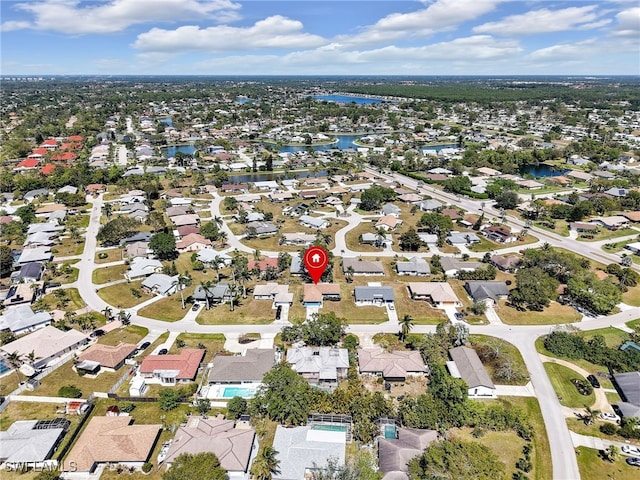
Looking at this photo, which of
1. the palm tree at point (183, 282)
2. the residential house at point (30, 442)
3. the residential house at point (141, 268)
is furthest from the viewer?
the residential house at point (141, 268)

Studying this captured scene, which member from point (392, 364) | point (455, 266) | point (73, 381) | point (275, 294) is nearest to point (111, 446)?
point (73, 381)

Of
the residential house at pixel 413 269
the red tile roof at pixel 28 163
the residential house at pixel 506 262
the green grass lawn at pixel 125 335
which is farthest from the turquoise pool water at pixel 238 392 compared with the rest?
the red tile roof at pixel 28 163

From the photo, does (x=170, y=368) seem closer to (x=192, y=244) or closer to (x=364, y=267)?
(x=364, y=267)

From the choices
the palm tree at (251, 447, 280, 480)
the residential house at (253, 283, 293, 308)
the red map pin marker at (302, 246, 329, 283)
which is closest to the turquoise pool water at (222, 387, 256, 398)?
the palm tree at (251, 447, 280, 480)

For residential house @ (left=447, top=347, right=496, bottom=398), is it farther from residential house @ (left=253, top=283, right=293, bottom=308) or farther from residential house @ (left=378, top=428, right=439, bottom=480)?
residential house @ (left=253, top=283, right=293, bottom=308)

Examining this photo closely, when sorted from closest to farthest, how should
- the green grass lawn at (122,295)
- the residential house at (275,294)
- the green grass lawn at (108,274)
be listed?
the residential house at (275,294) < the green grass lawn at (122,295) < the green grass lawn at (108,274)

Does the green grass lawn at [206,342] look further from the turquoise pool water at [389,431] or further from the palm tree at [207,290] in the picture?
the turquoise pool water at [389,431]
